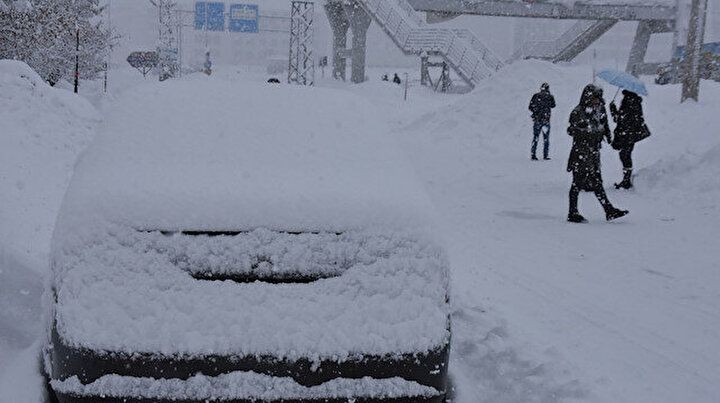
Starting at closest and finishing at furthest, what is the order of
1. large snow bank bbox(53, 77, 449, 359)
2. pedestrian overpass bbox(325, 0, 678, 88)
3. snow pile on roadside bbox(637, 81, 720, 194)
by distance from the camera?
large snow bank bbox(53, 77, 449, 359), snow pile on roadside bbox(637, 81, 720, 194), pedestrian overpass bbox(325, 0, 678, 88)

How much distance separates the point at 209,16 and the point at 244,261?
50.9 meters

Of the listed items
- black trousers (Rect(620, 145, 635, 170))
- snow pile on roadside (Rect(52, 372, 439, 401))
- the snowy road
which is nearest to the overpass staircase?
the snowy road

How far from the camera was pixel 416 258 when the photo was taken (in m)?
2.83

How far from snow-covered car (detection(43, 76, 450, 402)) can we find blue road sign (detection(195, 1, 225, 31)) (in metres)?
50.1

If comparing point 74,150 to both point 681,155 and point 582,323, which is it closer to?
point 582,323

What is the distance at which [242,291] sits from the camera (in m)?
2.70

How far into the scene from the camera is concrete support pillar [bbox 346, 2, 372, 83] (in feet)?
142

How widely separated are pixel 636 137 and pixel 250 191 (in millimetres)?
10415

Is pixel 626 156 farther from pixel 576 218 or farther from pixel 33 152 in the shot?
pixel 33 152

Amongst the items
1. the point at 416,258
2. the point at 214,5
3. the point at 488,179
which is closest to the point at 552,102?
the point at 488,179

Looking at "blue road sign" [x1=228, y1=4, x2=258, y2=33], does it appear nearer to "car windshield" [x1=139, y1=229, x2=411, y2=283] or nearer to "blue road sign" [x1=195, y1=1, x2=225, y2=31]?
"blue road sign" [x1=195, y1=1, x2=225, y2=31]

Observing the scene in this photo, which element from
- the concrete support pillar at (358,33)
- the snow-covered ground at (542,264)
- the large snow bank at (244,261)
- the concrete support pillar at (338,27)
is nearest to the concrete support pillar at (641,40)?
the concrete support pillar at (358,33)

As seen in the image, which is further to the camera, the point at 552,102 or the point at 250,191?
the point at 552,102

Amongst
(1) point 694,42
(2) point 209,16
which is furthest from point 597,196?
(2) point 209,16
